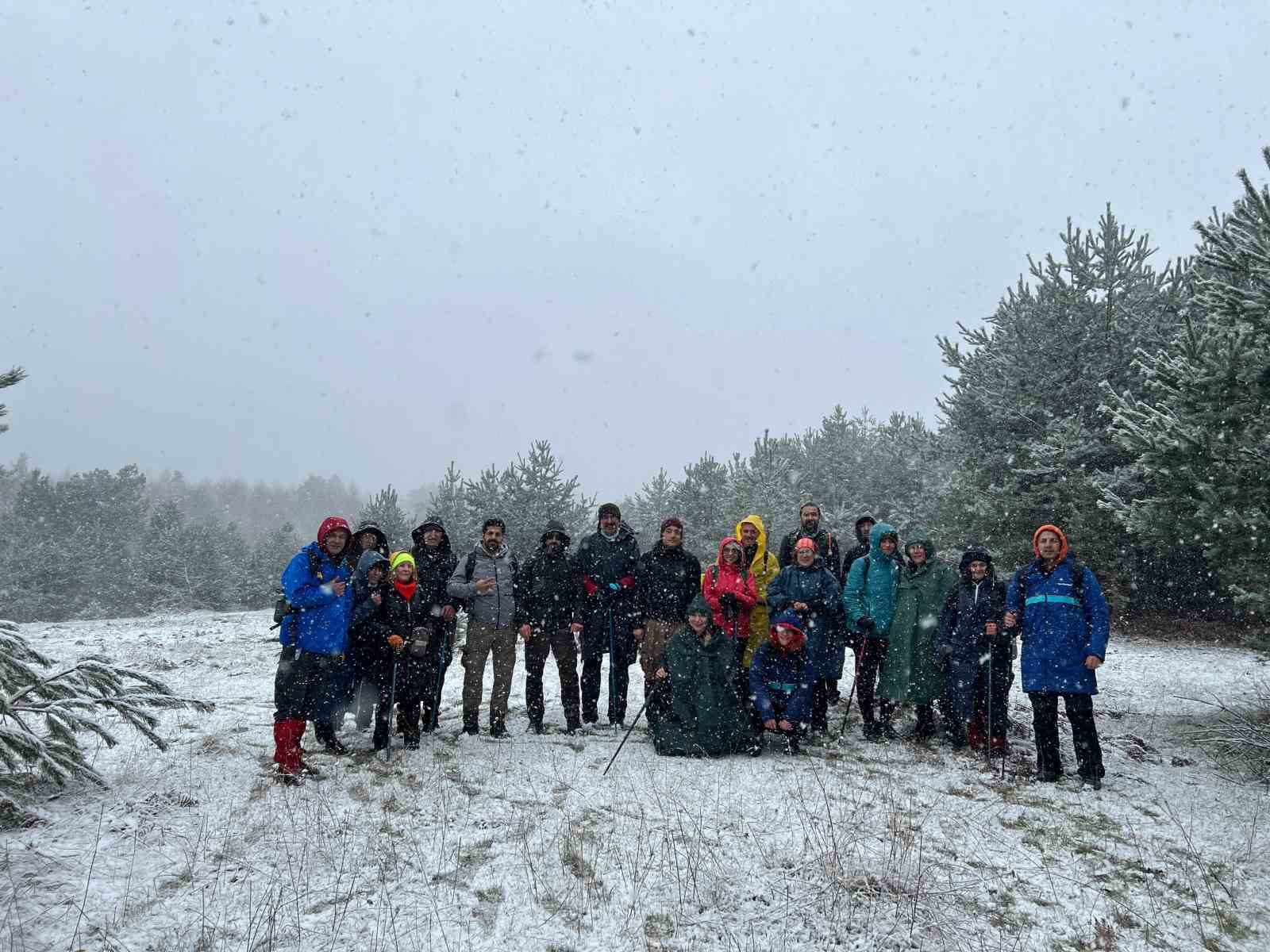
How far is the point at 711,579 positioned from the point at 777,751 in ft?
5.90

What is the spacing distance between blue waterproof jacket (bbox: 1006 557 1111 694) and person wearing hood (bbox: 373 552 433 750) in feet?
17.1

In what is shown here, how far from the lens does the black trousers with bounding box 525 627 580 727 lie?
23.9 ft

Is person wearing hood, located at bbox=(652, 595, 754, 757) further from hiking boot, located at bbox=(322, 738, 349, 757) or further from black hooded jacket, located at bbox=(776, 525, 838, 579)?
hiking boot, located at bbox=(322, 738, 349, 757)

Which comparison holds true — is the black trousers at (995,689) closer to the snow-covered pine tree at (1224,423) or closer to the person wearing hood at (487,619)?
the snow-covered pine tree at (1224,423)

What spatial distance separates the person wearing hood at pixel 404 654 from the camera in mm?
6570

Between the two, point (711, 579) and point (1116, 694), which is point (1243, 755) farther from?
point (711, 579)

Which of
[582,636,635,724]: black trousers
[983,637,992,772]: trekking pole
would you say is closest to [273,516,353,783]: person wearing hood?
[582,636,635,724]: black trousers

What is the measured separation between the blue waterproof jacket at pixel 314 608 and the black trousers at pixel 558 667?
1873 mm

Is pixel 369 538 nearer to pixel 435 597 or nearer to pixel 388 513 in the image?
pixel 435 597

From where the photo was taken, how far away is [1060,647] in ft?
19.3

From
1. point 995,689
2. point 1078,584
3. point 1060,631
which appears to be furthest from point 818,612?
point 1078,584

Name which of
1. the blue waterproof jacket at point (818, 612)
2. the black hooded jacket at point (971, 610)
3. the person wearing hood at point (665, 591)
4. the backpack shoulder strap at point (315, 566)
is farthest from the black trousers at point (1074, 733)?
the backpack shoulder strap at point (315, 566)

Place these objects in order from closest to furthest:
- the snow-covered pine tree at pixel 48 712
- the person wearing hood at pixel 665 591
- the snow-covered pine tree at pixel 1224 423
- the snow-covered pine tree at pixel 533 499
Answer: the snow-covered pine tree at pixel 48 712 → the snow-covered pine tree at pixel 1224 423 → the person wearing hood at pixel 665 591 → the snow-covered pine tree at pixel 533 499

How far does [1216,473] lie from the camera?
6473 mm
